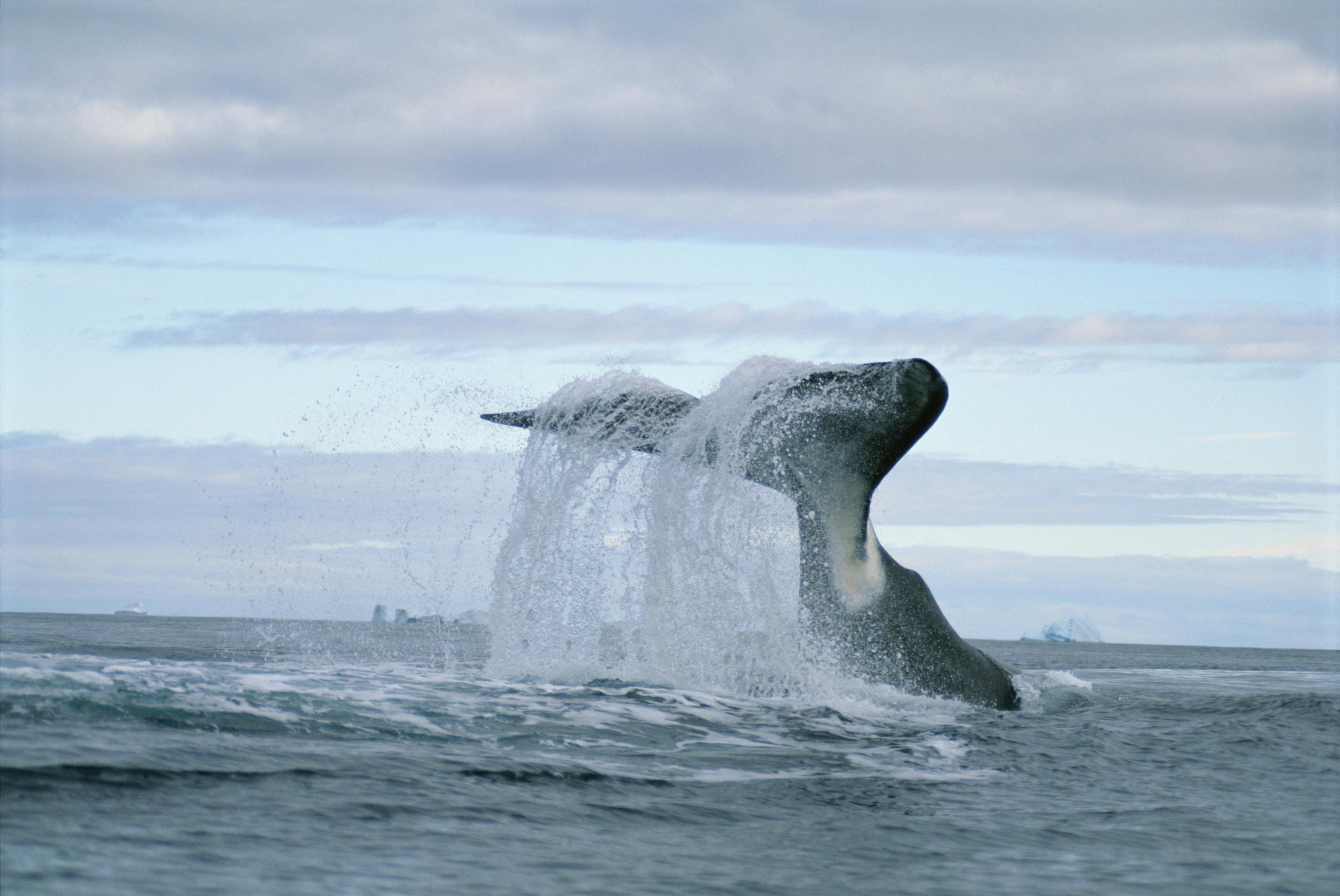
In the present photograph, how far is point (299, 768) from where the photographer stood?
→ 20.5ft

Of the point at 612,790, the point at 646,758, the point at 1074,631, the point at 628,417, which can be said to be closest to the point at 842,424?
the point at 628,417

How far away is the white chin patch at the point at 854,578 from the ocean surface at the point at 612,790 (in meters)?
0.86

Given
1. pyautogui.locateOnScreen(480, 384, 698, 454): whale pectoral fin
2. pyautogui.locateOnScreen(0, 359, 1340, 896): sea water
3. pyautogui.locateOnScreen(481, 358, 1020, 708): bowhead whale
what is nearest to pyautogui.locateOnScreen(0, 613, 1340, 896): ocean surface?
pyautogui.locateOnScreen(0, 359, 1340, 896): sea water

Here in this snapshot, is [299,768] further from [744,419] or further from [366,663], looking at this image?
[366,663]

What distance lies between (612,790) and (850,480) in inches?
161

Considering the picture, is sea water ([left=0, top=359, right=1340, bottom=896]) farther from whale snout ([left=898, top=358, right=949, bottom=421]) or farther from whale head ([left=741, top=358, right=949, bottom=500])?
whale snout ([left=898, top=358, right=949, bottom=421])

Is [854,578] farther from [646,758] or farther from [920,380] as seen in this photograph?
[646,758]

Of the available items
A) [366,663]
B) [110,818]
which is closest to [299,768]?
[110,818]

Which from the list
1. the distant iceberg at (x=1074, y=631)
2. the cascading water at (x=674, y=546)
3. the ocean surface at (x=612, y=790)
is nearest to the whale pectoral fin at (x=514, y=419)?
the cascading water at (x=674, y=546)

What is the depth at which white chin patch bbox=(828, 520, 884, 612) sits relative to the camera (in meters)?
9.55

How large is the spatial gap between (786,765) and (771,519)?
305 cm

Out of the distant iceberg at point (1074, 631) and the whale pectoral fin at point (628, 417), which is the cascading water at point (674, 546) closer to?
the whale pectoral fin at point (628, 417)

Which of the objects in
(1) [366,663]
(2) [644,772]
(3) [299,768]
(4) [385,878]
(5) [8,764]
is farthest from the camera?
(1) [366,663]

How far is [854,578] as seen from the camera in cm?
958
